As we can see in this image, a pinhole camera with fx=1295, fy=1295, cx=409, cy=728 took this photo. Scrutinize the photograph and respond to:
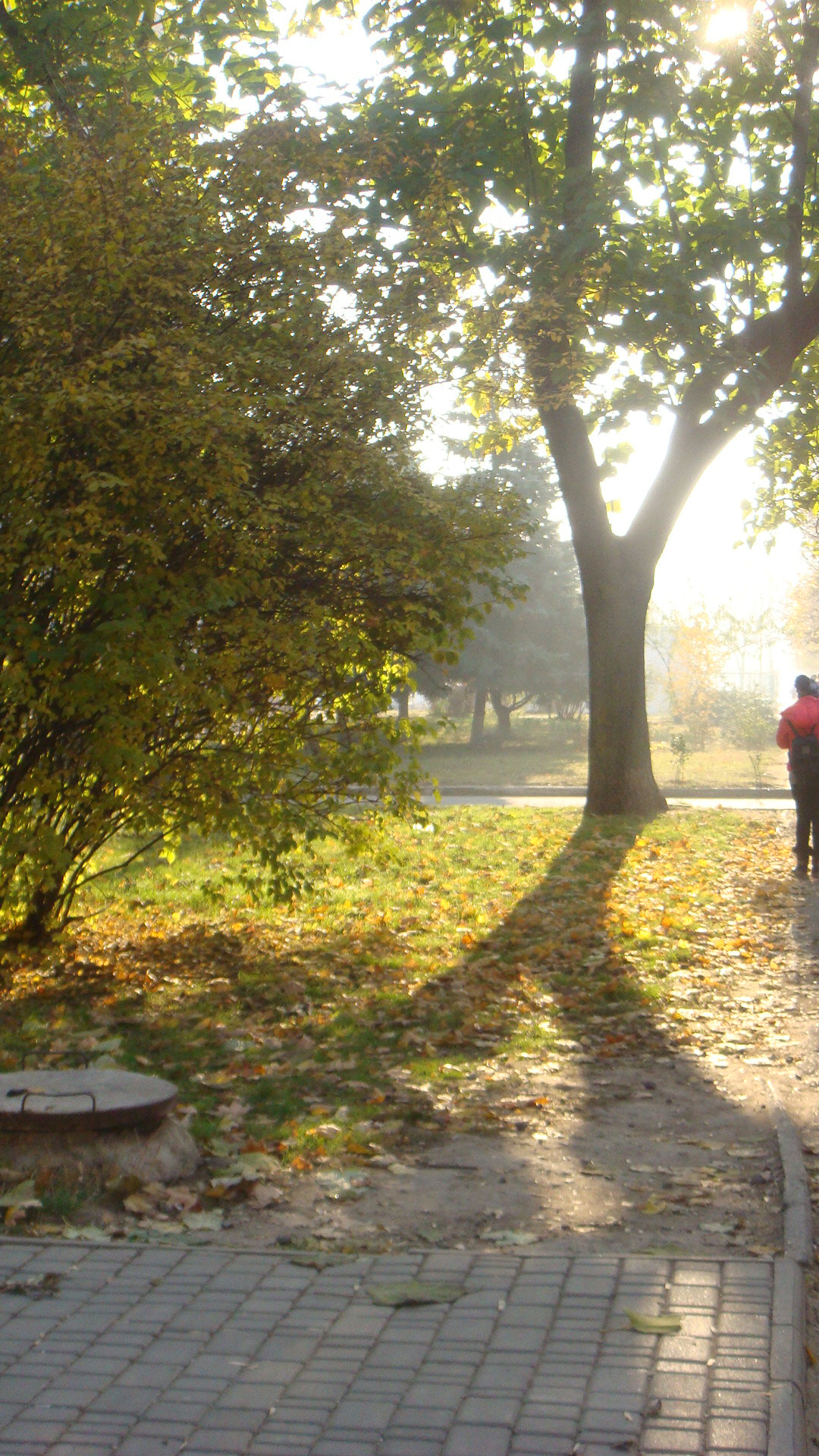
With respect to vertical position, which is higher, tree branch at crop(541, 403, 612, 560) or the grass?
tree branch at crop(541, 403, 612, 560)

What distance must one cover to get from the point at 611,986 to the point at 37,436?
4499mm

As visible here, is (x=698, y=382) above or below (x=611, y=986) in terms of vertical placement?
above

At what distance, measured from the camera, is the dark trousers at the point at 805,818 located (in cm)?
1254

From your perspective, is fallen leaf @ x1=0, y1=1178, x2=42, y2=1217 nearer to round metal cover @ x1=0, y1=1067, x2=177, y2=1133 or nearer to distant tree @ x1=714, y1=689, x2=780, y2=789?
round metal cover @ x1=0, y1=1067, x2=177, y2=1133

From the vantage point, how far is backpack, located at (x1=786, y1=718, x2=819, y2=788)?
12438mm

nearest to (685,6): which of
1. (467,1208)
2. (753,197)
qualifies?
(753,197)

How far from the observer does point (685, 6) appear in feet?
43.8

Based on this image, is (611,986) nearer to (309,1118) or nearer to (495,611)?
(309,1118)

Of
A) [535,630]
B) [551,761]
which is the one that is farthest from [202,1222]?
[535,630]

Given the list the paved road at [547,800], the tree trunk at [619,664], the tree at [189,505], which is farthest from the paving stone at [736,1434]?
the paved road at [547,800]

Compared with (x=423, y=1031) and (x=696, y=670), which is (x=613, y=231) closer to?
(x=423, y=1031)

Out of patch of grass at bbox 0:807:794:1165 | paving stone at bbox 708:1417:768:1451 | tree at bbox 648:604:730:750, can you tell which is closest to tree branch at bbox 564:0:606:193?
patch of grass at bbox 0:807:794:1165

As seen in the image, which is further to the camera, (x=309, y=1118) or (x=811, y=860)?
(x=811, y=860)

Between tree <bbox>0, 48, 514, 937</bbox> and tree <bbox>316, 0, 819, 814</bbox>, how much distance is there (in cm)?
291
